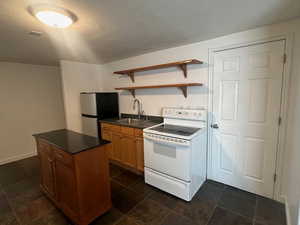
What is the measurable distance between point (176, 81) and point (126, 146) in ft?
5.09

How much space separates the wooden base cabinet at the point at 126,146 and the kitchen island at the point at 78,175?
2.96 feet

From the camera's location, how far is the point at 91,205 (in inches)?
70.3

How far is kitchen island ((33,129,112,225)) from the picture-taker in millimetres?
1648

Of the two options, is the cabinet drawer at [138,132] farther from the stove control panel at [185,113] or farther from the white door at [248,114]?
the white door at [248,114]

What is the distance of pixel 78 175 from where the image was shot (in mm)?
1626

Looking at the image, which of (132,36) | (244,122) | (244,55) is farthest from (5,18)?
(244,122)

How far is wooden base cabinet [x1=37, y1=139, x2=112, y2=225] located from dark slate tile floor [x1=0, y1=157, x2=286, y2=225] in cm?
15

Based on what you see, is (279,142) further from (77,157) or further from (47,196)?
(47,196)

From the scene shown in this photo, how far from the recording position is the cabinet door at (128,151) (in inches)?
113

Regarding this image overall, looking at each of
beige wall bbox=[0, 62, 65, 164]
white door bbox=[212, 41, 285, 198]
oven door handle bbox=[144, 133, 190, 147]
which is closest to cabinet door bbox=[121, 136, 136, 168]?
oven door handle bbox=[144, 133, 190, 147]

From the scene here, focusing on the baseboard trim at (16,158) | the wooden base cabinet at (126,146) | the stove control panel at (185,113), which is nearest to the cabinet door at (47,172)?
the wooden base cabinet at (126,146)

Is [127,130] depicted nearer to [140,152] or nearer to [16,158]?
[140,152]

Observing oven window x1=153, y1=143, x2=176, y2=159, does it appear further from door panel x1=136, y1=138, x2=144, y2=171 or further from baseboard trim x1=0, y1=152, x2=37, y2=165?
baseboard trim x1=0, y1=152, x2=37, y2=165

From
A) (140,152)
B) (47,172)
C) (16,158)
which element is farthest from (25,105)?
(140,152)
